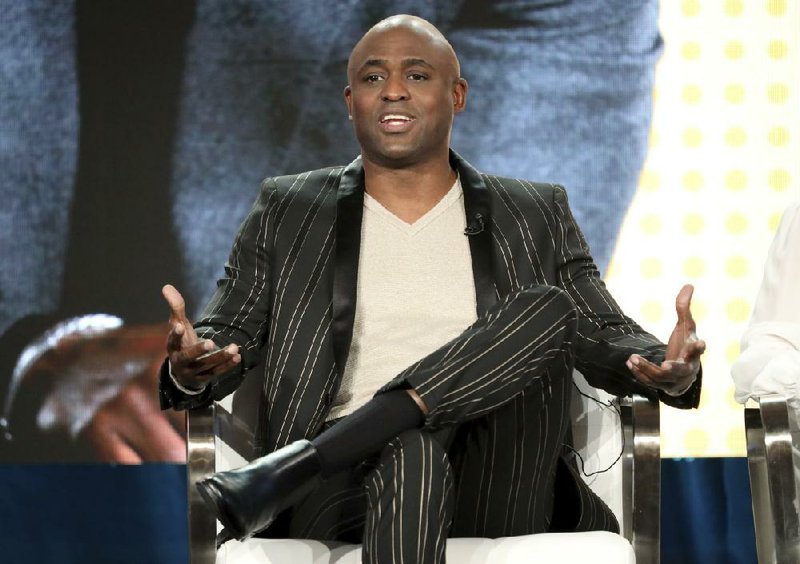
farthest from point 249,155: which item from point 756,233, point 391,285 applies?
point 756,233

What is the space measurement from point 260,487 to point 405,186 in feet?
3.03

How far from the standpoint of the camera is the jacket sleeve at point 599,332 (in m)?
2.01

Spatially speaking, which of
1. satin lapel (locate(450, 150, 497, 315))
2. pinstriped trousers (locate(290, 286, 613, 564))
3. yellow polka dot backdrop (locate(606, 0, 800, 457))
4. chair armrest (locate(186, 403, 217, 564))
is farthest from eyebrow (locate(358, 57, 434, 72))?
yellow polka dot backdrop (locate(606, 0, 800, 457))

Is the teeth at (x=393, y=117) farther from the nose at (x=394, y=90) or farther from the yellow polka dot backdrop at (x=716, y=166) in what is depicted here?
the yellow polka dot backdrop at (x=716, y=166)

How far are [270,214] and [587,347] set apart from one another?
2.18 feet

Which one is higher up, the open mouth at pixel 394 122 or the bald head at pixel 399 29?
the bald head at pixel 399 29

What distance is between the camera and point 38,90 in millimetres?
3324

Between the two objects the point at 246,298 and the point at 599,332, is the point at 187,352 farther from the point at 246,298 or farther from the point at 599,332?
the point at 599,332

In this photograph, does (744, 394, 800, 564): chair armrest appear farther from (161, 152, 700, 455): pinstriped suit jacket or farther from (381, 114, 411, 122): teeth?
(381, 114, 411, 122): teeth

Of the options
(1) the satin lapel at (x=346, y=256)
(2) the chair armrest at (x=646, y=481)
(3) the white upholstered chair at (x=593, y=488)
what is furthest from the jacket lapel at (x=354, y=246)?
(2) the chair armrest at (x=646, y=481)

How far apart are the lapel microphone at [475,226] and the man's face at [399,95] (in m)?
0.19

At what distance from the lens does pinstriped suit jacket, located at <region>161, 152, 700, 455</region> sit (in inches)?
83.3

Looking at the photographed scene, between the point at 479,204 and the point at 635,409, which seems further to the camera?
the point at 479,204

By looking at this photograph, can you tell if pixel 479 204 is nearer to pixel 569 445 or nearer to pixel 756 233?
pixel 569 445
